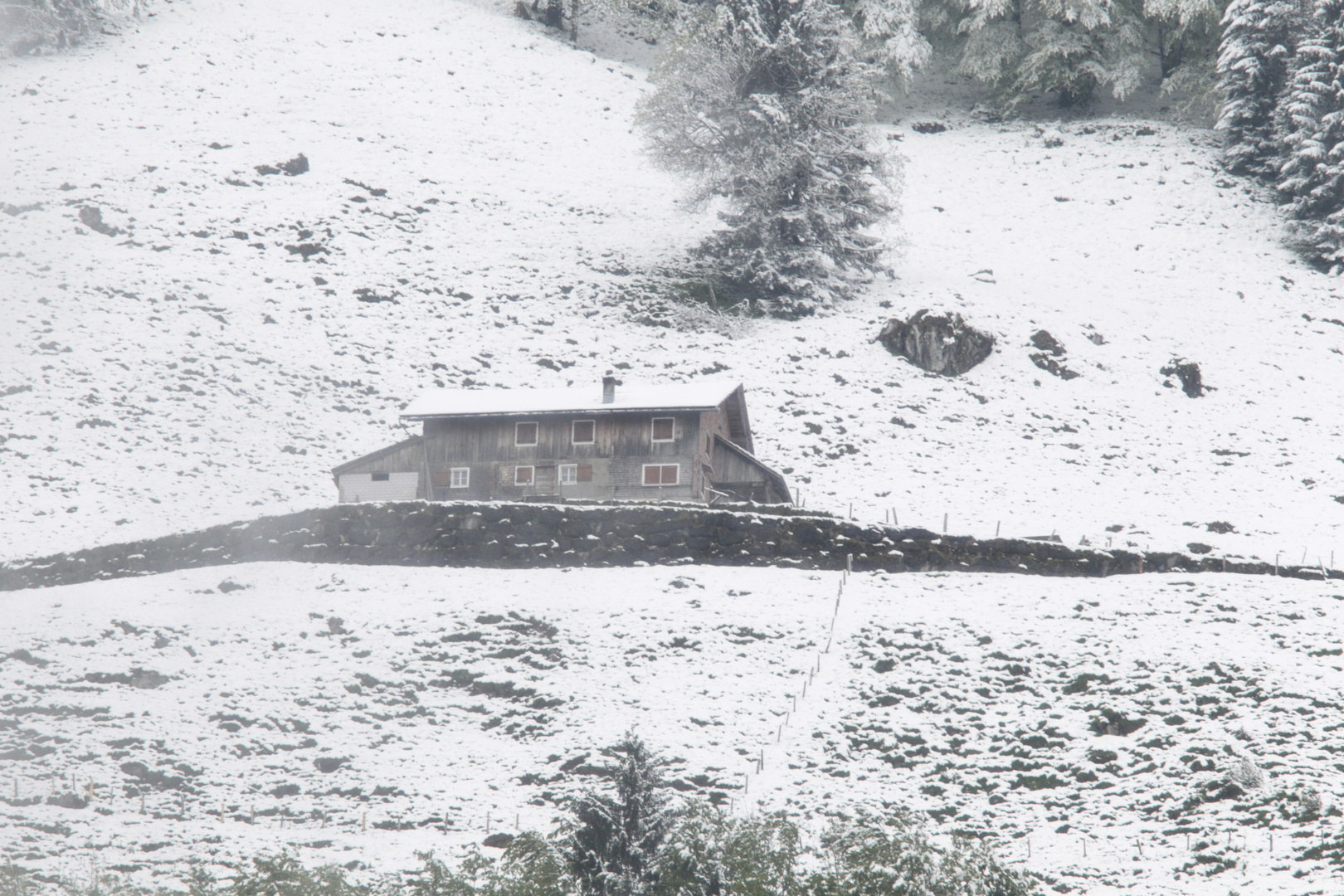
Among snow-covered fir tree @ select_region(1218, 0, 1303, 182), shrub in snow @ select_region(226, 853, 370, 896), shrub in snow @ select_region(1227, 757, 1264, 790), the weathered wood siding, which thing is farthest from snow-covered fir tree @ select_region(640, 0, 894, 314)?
shrub in snow @ select_region(226, 853, 370, 896)

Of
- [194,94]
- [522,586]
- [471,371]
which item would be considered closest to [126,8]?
[194,94]

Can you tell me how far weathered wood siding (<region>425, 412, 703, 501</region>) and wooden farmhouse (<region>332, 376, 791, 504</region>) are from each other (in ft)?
0.08

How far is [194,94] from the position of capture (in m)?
62.0

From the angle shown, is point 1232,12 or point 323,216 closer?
point 323,216

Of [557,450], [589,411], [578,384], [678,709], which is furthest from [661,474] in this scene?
[678,709]

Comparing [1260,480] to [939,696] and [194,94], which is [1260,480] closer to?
[939,696]

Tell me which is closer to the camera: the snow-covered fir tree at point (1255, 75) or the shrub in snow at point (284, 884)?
the shrub in snow at point (284, 884)

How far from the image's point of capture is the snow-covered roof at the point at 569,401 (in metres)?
34.5

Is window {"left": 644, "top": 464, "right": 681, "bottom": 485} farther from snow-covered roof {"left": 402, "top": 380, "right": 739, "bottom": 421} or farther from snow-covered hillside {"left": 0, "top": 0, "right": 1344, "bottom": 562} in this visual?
snow-covered hillside {"left": 0, "top": 0, "right": 1344, "bottom": 562}

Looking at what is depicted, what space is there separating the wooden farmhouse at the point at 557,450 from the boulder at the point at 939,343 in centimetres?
1319

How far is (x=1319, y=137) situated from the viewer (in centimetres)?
5547

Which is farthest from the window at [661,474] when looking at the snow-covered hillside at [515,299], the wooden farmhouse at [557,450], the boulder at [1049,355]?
the boulder at [1049,355]

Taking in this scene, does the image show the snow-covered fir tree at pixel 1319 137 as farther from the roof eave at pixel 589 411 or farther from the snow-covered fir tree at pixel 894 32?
the roof eave at pixel 589 411

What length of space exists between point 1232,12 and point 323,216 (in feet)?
152
